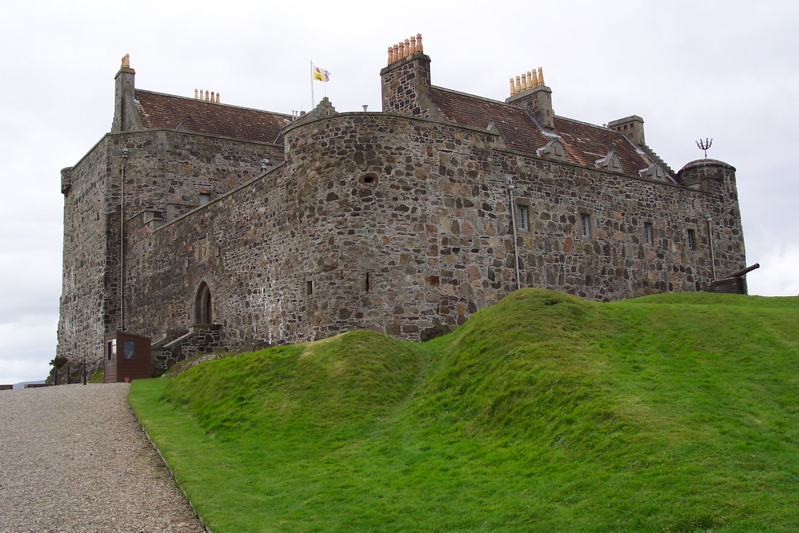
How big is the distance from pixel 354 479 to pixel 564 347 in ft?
16.5

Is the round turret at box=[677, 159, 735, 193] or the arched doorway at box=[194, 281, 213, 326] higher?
the round turret at box=[677, 159, 735, 193]

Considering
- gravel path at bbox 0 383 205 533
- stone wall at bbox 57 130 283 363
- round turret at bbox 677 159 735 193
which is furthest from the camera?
stone wall at bbox 57 130 283 363

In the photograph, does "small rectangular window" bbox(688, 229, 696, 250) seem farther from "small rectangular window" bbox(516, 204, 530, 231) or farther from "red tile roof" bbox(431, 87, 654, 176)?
"small rectangular window" bbox(516, 204, 530, 231)

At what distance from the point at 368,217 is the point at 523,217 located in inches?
252

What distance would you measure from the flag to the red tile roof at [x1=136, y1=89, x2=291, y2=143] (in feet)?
14.1

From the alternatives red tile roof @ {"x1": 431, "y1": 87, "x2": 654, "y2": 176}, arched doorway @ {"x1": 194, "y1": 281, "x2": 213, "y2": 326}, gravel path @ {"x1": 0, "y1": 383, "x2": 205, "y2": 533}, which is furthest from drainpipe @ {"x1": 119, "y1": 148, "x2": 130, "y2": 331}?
gravel path @ {"x1": 0, "y1": 383, "x2": 205, "y2": 533}

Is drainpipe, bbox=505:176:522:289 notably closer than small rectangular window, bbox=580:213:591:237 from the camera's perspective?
Yes

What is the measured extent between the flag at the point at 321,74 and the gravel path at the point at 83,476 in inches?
938

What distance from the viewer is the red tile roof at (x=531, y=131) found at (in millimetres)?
33469

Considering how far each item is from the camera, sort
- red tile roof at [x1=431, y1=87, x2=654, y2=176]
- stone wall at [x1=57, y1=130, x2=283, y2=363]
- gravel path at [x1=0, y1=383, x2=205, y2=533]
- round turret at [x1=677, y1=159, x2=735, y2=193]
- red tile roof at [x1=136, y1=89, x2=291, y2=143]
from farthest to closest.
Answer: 1. red tile roof at [x1=136, y1=89, x2=291, y2=143]
2. stone wall at [x1=57, y1=130, x2=283, y2=363]
3. round turret at [x1=677, y1=159, x2=735, y2=193]
4. red tile roof at [x1=431, y1=87, x2=654, y2=176]
5. gravel path at [x1=0, y1=383, x2=205, y2=533]

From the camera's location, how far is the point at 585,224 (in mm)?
31719

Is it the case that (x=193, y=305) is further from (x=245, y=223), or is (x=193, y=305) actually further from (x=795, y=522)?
(x=795, y=522)

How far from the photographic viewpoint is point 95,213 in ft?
139

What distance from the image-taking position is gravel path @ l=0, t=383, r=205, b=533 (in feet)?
42.6
